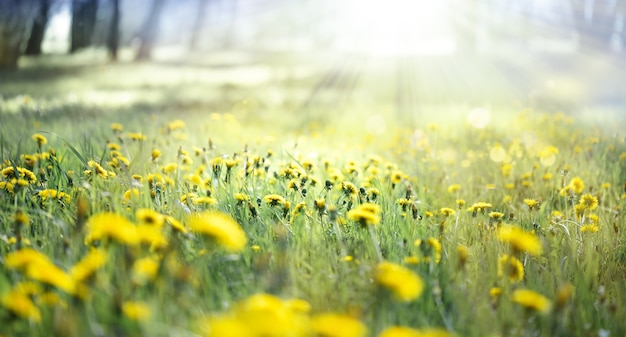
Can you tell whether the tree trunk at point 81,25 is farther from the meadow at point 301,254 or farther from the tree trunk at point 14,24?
the meadow at point 301,254

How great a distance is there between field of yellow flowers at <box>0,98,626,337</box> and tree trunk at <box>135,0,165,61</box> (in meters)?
18.8

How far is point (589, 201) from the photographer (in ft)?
9.22

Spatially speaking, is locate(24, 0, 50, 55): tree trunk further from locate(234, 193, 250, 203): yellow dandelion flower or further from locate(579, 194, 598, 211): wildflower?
locate(579, 194, 598, 211): wildflower

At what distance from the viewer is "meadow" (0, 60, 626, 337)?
1.26 m

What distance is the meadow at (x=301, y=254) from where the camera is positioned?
1.26 metres

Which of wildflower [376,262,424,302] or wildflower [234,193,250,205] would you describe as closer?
wildflower [376,262,424,302]

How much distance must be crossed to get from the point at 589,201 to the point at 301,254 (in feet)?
5.42

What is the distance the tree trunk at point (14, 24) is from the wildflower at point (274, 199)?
18355mm

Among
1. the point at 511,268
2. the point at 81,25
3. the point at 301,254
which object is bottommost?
the point at 301,254

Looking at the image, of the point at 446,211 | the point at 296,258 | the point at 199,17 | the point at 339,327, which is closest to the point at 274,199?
the point at 296,258

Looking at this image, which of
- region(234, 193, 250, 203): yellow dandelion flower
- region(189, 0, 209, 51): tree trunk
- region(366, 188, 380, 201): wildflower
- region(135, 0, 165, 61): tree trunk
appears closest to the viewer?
region(234, 193, 250, 203): yellow dandelion flower

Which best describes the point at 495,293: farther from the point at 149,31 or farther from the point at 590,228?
the point at 149,31

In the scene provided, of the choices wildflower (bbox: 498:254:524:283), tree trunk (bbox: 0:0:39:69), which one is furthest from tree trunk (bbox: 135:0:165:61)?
wildflower (bbox: 498:254:524:283)

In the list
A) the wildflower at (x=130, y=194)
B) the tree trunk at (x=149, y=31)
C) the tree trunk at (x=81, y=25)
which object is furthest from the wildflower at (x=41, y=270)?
the tree trunk at (x=81, y=25)
